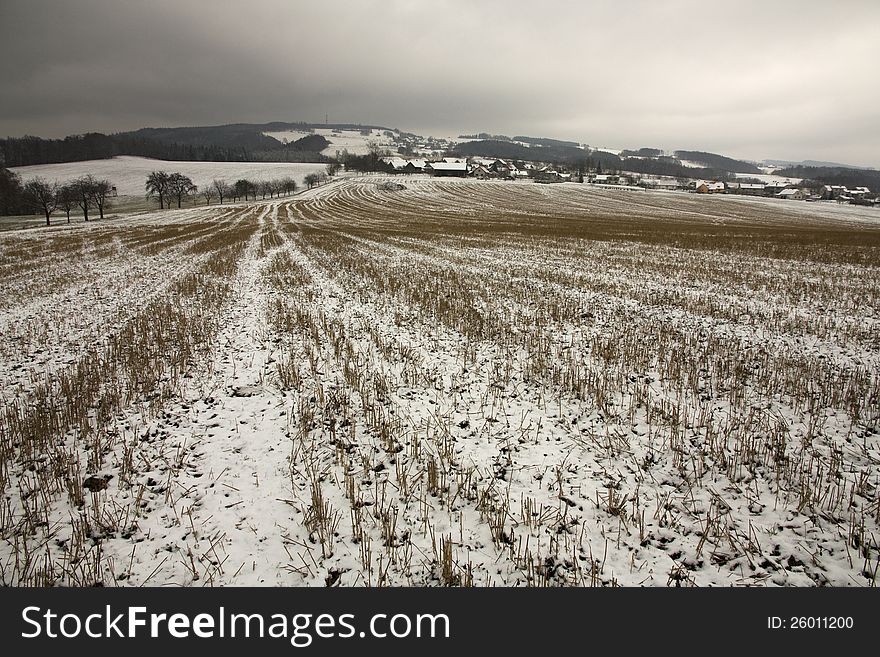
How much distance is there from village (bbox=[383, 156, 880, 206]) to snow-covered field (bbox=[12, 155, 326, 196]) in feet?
167

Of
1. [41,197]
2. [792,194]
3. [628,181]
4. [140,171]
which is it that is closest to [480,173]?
[628,181]

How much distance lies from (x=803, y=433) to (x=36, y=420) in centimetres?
1218

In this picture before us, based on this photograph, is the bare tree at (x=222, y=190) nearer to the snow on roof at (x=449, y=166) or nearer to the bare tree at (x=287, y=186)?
the bare tree at (x=287, y=186)

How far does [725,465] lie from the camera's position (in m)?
5.25

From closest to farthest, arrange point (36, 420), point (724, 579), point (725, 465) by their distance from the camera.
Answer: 1. point (724, 579)
2. point (725, 465)
3. point (36, 420)

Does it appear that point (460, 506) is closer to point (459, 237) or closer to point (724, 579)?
point (724, 579)

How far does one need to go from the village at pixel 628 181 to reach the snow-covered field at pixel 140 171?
5101 cm

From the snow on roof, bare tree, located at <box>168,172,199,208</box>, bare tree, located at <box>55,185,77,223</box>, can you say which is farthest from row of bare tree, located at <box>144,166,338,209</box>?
the snow on roof

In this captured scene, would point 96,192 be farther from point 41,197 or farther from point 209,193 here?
point 209,193

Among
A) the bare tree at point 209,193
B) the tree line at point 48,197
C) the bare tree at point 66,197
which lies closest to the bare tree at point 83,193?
the tree line at point 48,197

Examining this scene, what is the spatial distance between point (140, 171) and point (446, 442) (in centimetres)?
19057

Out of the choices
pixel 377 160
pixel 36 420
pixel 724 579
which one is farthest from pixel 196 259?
pixel 377 160

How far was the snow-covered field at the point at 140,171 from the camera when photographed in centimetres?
13238

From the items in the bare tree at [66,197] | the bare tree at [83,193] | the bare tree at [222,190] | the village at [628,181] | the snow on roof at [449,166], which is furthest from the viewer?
the snow on roof at [449,166]
